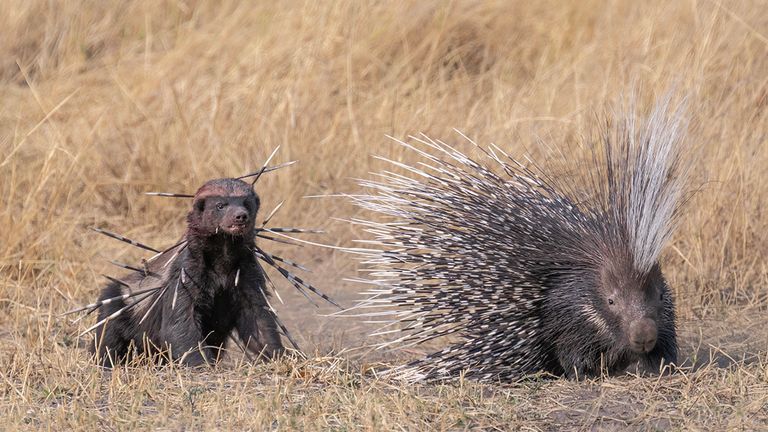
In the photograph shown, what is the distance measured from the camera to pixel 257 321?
15.0 ft

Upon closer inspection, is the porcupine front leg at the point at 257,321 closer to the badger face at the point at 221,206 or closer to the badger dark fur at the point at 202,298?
the badger dark fur at the point at 202,298

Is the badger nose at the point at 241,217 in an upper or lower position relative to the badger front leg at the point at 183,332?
upper

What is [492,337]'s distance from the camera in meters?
4.36

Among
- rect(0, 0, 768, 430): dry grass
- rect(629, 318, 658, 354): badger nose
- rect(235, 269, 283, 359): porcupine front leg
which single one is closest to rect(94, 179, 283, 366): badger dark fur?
rect(235, 269, 283, 359): porcupine front leg

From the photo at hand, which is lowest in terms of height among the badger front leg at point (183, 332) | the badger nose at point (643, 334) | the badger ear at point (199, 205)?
the badger front leg at point (183, 332)

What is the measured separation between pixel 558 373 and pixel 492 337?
330 mm

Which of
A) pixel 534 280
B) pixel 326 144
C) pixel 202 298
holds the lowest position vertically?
pixel 202 298

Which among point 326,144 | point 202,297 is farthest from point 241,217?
point 326,144

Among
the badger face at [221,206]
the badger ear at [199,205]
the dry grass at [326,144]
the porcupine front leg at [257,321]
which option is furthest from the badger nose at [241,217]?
the dry grass at [326,144]

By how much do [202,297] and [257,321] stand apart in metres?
0.23

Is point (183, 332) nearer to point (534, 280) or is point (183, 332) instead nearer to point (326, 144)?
point (534, 280)

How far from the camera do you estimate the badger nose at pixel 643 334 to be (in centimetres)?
409

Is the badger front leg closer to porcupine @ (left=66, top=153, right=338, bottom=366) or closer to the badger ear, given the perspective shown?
porcupine @ (left=66, top=153, right=338, bottom=366)

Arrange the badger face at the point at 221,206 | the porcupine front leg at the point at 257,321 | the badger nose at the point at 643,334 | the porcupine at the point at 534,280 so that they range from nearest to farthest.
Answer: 1. the badger nose at the point at 643,334
2. the porcupine at the point at 534,280
3. the badger face at the point at 221,206
4. the porcupine front leg at the point at 257,321
